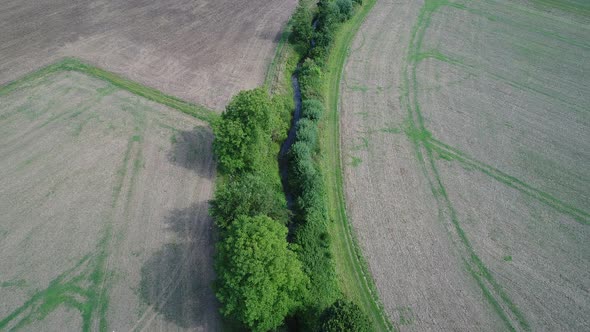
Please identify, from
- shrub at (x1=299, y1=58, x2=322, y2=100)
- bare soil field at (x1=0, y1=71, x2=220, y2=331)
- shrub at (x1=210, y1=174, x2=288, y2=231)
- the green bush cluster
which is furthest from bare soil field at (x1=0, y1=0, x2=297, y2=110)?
shrub at (x1=210, y1=174, x2=288, y2=231)

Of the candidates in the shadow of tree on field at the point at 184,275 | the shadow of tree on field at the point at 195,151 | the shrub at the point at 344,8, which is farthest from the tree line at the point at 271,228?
the shrub at the point at 344,8

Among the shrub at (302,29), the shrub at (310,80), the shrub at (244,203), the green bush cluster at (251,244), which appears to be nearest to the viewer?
the green bush cluster at (251,244)

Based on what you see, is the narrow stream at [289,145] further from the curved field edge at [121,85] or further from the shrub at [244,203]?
the curved field edge at [121,85]

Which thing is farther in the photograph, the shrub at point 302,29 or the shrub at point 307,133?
the shrub at point 302,29

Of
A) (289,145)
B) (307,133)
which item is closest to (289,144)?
(289,145)

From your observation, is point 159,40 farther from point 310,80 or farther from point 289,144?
point 289,144

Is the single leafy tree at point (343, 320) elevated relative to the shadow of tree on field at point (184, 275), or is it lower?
elevated

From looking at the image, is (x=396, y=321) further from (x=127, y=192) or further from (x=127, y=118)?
(x=127, y=118)
